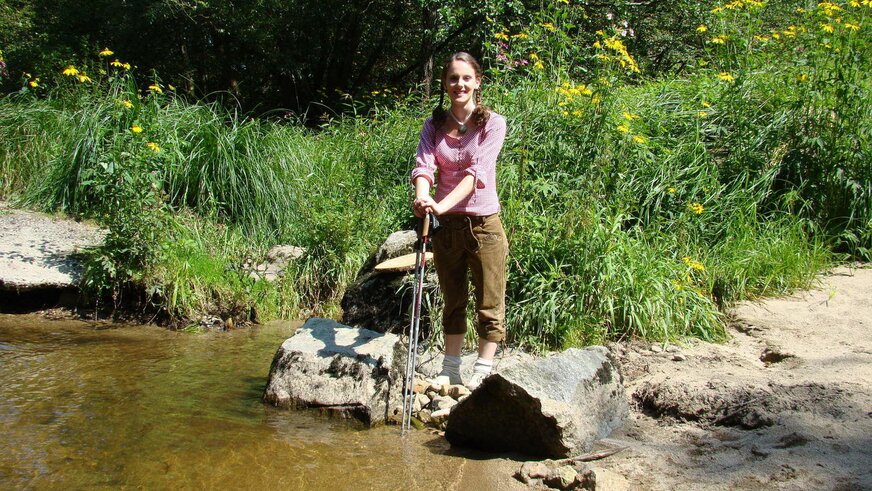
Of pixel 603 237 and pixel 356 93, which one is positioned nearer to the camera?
pixel 603 237

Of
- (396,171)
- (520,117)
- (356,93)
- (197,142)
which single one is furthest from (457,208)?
(356,93)

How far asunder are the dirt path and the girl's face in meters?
1.90

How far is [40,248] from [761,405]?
20.6 ft

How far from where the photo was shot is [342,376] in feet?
13.9

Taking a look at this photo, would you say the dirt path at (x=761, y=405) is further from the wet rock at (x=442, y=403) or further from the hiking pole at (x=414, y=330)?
the hiking pole at (x=414, y=330)

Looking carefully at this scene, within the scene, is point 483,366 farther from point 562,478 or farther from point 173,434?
point 173,434

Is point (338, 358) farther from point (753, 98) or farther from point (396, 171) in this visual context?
point (753, 98)

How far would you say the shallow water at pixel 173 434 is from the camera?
3.27m

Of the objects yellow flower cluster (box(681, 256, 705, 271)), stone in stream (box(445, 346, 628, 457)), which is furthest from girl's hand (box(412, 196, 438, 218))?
yellow flower cluster (box(681, 256, 705, 271))

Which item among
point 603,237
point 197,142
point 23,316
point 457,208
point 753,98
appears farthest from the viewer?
point 197,142

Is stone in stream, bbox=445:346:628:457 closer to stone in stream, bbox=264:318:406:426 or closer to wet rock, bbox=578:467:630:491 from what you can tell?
wet rock, bbox=578:467:630:491

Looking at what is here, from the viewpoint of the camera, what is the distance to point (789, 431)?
3.38m

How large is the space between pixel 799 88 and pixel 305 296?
16.4 ft

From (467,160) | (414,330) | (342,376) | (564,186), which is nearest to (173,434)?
(342,376)
